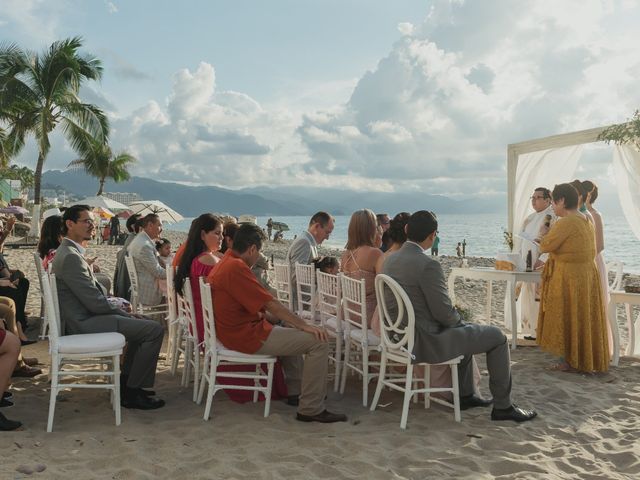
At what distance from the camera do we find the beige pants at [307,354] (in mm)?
3992

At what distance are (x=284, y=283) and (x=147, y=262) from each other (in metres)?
1.55

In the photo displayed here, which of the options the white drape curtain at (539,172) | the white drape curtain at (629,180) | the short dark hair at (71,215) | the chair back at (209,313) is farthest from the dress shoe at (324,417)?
the white drape curtain at (539,172)

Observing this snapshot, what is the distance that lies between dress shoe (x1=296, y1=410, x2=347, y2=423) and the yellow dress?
2659 mm

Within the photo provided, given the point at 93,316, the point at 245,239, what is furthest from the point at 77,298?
the point at 245,239

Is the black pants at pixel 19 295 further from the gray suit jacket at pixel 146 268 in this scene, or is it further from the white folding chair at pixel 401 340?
the white folding chair at pixel 401 340

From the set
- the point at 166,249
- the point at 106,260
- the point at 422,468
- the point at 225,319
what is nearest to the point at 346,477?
the point at 422,468

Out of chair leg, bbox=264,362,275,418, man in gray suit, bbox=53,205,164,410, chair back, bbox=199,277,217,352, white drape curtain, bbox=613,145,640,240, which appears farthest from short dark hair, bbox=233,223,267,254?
white drape curtain, bbox=613,145,640,240

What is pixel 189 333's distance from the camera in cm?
471

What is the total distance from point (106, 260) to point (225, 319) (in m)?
14.9

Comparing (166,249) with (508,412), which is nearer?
(508,412)

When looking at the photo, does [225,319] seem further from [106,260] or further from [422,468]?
[106,260]

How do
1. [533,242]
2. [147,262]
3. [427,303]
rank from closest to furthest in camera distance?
[427,303] → [147,262] → [533,242]

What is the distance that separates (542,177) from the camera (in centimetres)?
842

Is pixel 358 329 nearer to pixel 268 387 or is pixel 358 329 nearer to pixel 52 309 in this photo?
pixel 268 387
